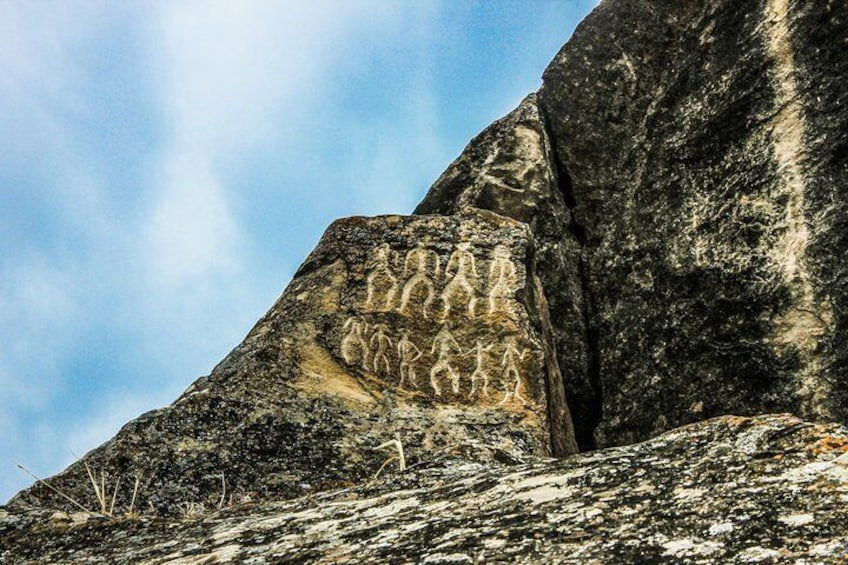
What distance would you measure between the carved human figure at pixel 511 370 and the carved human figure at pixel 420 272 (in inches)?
30.4

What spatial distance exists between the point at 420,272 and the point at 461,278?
36 cm

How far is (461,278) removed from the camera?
895 centimetres

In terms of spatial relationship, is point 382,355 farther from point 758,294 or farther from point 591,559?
point 591,559

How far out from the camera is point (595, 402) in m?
9.87

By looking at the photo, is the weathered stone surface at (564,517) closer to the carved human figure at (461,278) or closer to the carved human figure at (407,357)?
the carved human figure at (407,357)

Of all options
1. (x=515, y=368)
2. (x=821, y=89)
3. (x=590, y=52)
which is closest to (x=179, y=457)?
(x=515, y=368)

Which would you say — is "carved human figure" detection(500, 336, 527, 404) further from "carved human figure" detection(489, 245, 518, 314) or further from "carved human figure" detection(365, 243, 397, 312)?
"carved human figure" detection(365, 243, 397, 312)

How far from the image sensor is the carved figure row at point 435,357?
8.41 m

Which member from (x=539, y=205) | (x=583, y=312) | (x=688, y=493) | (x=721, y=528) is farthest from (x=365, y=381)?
(x=721, y=528)

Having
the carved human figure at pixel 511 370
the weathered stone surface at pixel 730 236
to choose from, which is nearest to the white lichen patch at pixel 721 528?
the weathered stone surface at pixel 730 236

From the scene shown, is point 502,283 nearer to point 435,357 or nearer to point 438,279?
point 438,279

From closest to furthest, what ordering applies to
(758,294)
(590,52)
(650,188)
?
1. (758,294)
2. (650,188)
3. (590,52)

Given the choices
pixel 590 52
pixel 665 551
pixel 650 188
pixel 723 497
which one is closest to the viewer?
pixel 665 551

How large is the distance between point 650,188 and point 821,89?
5.66ft
